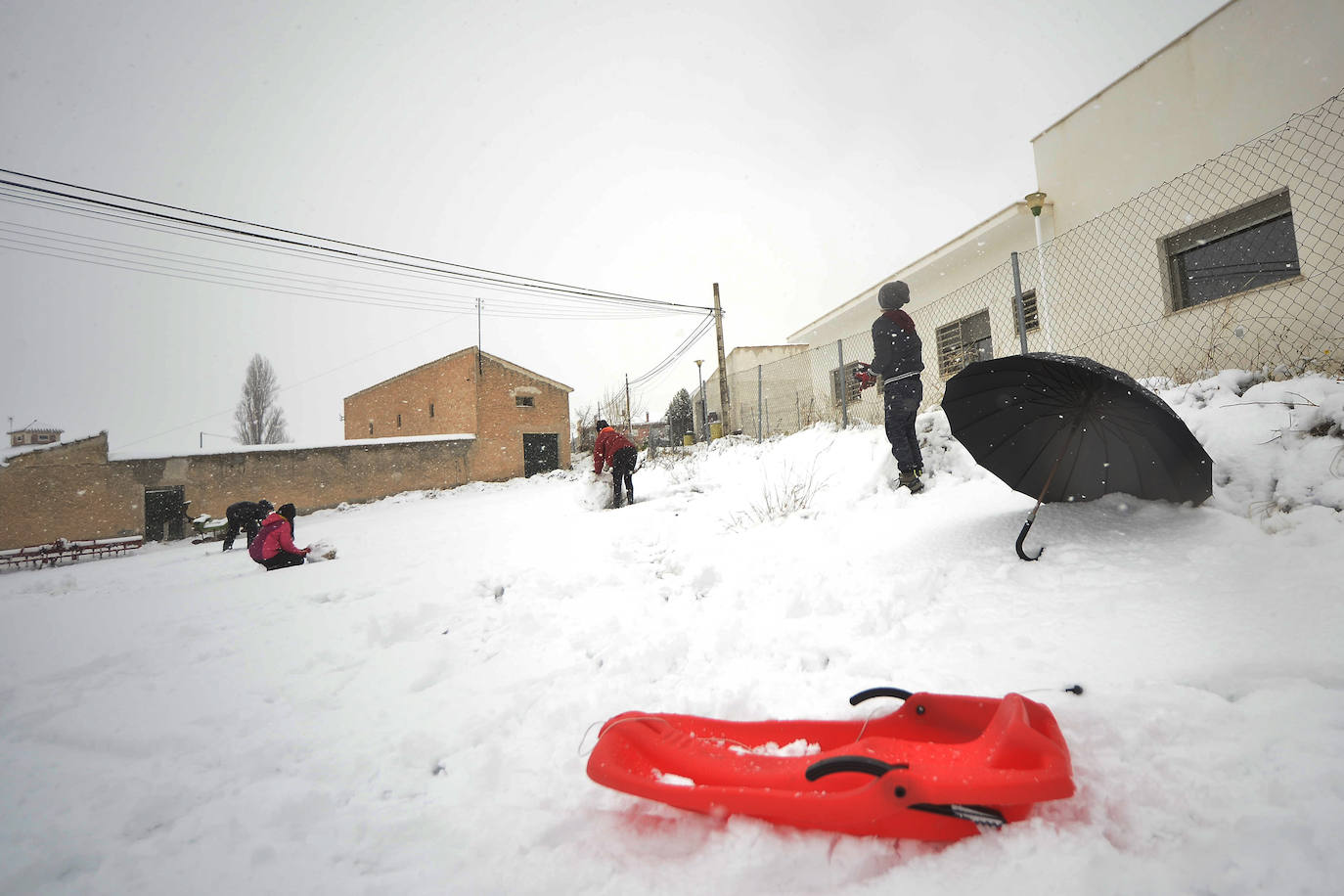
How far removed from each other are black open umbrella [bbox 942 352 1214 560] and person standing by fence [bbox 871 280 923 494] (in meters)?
1.24

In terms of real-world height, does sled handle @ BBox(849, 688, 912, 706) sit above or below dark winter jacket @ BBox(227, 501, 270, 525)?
below

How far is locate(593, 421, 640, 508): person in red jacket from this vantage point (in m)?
7.55

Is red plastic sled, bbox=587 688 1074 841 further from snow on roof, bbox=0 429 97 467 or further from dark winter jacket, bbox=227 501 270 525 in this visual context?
snow on roof, bbox=0 429 97 467

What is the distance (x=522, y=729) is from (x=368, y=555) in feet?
17.0

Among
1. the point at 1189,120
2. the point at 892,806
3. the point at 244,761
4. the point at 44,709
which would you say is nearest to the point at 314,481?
the point at 44,709

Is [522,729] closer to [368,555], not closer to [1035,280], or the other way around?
[368,555]

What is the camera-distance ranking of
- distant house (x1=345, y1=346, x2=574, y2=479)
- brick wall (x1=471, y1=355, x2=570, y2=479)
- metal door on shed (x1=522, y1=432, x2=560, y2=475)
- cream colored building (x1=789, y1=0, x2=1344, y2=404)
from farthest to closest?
1. metal door on shed (x1=522, y1=432, x2=560, y2=475)
2. distant house (x1=345, y1=346, x2=574, y2=479)
3. brick wall (x1=471, y1=355, x2=570, y2=479)
4. cream colored building (x1=789, y1=0, x2=1344, y2=404)

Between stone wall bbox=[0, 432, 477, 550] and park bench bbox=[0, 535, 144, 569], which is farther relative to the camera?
stone wall bbox=[0, 432, 477, 550]

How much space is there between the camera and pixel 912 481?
420 cm

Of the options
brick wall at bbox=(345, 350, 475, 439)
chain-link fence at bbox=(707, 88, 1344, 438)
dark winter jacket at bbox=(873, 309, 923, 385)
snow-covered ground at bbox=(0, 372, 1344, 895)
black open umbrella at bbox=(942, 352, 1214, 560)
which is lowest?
snow-covered ground at bbox=(0, 372, 1344, 895)

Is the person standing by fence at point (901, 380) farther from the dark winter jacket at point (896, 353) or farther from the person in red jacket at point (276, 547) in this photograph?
the person in red jacket at point (276, 547)

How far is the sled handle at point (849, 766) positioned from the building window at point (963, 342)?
995cm

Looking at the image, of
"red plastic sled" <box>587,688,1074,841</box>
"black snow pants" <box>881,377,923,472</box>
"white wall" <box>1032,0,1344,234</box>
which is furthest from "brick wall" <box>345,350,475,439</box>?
"red plastic sled" <box>587,688,1074,841</box>

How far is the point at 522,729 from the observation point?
1987 millimetres
